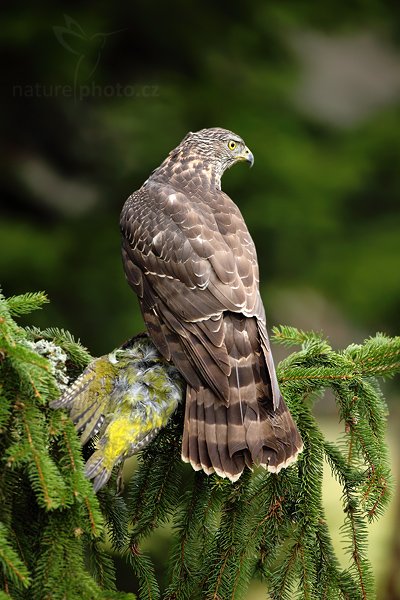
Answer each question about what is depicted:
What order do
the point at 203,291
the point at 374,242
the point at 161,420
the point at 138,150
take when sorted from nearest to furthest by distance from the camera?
the point at 161,420
the point at 203,291
the point at 138,150
the point at 374,242

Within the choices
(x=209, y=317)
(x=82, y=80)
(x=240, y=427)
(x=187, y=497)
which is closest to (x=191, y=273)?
(x=209, y=317)

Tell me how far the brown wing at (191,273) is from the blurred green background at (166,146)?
4082 mm

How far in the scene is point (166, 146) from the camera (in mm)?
8398

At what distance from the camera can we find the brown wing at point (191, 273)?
3.38 m

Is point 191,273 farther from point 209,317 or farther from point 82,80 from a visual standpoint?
point 82,80

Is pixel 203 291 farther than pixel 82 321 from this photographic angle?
No

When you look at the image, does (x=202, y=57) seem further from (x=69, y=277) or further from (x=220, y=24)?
(x=69, y=277)

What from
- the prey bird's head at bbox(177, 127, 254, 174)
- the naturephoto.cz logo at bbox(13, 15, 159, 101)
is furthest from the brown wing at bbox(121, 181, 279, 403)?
the naturephoto.cz logo at bbox(13, 15, 159, 101)

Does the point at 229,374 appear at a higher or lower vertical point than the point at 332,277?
lower

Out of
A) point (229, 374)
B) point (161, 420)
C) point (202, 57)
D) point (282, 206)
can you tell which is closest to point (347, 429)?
point (229, 374)

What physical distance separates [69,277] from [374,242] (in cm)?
325

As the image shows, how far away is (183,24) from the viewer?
895 centimetres

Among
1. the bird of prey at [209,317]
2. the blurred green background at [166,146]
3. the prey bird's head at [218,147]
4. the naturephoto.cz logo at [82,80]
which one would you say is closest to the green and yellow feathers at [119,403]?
the bird of prey at [209,317]

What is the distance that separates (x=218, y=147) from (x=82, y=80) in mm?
4355
